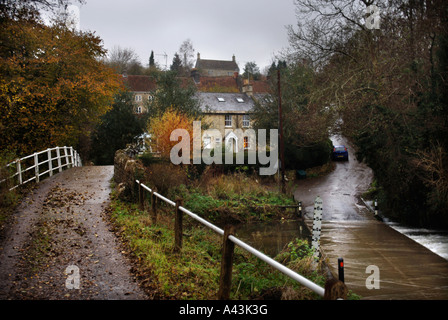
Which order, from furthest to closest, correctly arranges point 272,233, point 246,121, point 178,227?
point 246,121, point 272,233, point 178,227

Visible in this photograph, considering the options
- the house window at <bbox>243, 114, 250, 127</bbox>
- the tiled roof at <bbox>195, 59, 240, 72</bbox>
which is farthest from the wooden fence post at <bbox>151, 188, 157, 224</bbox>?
the tiled roof at <bbox>195, 59, 240, 72</bbox>

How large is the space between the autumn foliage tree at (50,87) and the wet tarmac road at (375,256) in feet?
45.5

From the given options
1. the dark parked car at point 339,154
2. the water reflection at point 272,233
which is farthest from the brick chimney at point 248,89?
the water reflection at point 272,233

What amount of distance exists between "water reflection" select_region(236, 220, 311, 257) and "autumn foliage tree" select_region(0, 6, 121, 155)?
34.7 ft

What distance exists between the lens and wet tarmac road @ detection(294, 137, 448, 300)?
10086 millimetres

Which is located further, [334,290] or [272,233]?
[272,233]

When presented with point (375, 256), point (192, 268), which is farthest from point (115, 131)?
point (192, 268)

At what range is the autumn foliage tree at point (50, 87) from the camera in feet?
58.1

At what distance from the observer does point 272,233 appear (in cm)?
1788

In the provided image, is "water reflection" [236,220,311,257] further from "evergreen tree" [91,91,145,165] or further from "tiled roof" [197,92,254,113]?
"tiled roof" [197,92,254,113]

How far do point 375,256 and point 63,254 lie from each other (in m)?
10.3

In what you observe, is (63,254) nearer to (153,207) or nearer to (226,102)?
(153,207)

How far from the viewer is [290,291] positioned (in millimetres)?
5496
